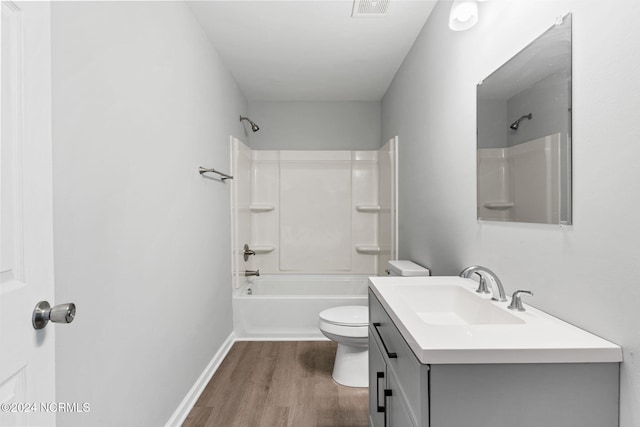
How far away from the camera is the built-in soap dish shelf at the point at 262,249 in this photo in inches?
156

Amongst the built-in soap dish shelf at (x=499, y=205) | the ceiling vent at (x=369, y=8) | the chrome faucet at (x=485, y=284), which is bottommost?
the chrome faucet at (x=485, y=284)

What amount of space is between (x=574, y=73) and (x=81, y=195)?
1614mm

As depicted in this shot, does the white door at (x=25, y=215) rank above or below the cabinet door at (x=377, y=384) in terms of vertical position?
above

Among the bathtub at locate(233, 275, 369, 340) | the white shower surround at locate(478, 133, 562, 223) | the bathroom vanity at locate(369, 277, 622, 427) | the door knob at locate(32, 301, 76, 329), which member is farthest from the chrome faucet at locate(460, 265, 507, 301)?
the bathtub at locate(233, 275, 369, 340)

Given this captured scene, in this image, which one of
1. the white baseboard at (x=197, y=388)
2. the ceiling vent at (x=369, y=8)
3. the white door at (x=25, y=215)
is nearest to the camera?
the white door at (x=25, y=215)

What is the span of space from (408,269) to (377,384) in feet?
3.23

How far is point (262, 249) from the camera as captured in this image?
3.97 meters

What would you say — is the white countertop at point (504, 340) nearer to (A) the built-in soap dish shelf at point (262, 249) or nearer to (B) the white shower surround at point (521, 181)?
(B) the white shower surround at point (521, 181)

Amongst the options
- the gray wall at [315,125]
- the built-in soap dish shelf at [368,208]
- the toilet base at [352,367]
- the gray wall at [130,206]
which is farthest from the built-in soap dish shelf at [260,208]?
the toilet base at [352,367]

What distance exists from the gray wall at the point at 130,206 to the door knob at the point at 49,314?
27 cm

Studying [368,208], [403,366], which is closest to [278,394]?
[403,366]

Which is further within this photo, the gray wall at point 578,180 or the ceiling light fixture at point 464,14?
the ceiling light fixture at point 464,14

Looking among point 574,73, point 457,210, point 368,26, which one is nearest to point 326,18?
point 368,26

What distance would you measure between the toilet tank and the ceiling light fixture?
143 centimetres
